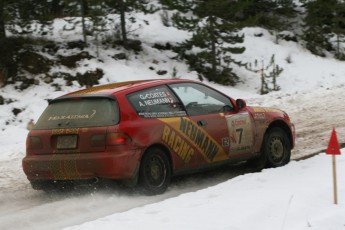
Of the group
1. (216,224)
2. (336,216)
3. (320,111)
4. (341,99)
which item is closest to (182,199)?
(216,224)

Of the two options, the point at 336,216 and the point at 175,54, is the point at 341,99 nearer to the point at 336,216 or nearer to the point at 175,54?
the point at 175,54

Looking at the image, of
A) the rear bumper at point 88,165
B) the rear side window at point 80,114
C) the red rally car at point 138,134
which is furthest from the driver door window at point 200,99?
the rear bumper at point 88,165

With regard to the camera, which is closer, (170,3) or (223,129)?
(223,129)

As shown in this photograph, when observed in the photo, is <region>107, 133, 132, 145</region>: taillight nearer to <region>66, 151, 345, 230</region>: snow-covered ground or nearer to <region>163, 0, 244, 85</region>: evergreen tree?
<region>66, 151, 345, 230</region>: snow-covered ground

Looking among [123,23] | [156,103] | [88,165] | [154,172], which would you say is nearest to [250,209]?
[154,172]

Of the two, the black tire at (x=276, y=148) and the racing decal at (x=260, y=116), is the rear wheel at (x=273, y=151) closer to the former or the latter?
the black tire at (x=276, y=148)

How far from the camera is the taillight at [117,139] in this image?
21.4 feet

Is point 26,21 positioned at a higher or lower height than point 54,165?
higher

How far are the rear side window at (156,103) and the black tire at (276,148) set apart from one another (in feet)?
5.48

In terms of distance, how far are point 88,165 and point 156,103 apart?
48.8 inches

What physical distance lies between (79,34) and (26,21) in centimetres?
310

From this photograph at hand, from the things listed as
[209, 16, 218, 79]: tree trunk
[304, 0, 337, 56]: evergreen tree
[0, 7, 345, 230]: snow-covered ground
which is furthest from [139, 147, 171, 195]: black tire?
[304, 0, 337, 56]: evergreen tree

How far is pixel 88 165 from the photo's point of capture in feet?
21.5

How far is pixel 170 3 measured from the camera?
1853 cm
